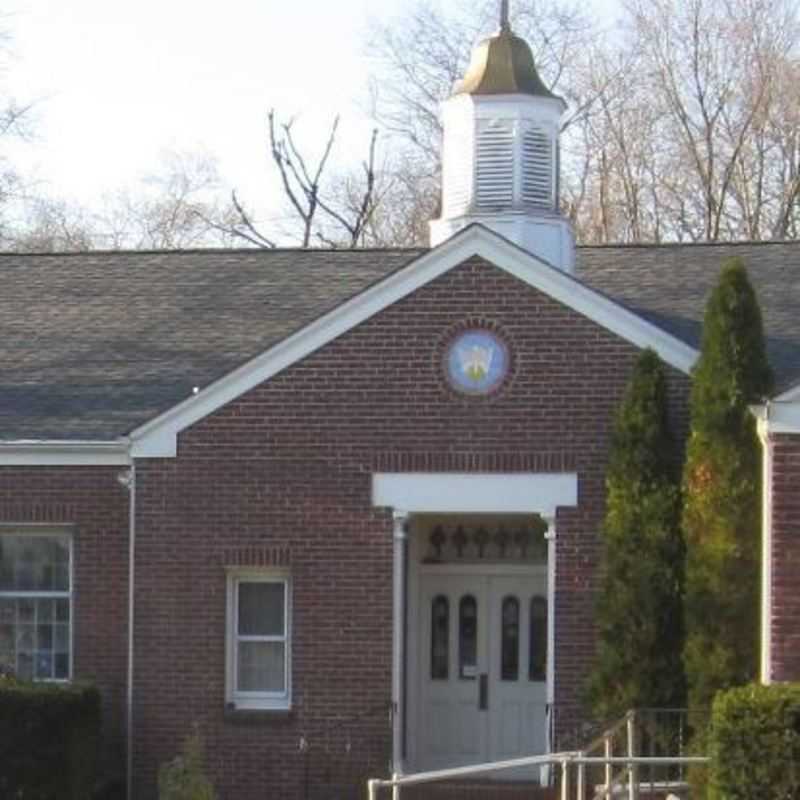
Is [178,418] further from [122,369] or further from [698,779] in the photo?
[698,779]

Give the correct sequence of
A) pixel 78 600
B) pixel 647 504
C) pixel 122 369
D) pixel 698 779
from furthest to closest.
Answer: pixel 122 369
pixel 78 600
pixel 647 504
pixel 698 779

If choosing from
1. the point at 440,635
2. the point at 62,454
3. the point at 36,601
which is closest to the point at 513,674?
the point at 440,635

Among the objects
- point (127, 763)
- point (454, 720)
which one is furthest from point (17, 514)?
point (454, 720)

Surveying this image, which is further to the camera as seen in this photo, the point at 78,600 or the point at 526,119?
the point at 526,119

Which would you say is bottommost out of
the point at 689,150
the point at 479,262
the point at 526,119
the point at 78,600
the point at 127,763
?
the point at 127,763

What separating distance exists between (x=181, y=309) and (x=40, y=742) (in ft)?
22.9

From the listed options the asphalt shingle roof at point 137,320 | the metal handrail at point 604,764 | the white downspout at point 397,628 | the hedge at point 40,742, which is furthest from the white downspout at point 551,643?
the hedge at point 40,742

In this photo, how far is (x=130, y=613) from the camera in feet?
77.8

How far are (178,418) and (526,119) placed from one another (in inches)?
224

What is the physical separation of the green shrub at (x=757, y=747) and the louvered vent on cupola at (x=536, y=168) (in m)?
9.47

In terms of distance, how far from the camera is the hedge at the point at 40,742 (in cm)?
2144

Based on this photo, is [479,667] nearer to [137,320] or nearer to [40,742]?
[40,742]

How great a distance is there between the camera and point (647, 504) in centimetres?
2223

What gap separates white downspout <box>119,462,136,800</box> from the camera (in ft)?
77.1
